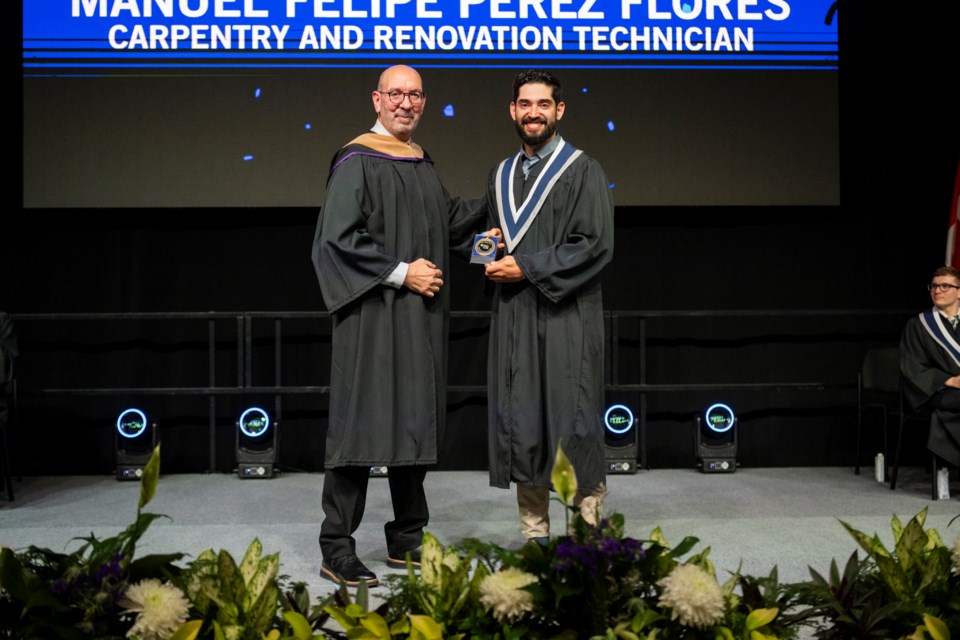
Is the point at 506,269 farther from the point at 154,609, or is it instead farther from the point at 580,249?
the point at 154,609

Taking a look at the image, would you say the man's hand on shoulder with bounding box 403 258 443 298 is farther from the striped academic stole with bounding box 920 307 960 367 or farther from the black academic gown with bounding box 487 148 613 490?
the striped academic stole with bounding box 920 307 960 367

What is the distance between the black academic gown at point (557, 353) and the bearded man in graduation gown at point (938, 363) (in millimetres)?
2326

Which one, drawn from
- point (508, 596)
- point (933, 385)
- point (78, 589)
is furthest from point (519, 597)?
point (933, 385)

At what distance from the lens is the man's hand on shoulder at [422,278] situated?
10.2ft

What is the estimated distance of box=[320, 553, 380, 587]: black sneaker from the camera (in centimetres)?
301

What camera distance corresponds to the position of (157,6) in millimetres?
5281

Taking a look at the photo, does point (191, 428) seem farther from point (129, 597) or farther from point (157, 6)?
point (129, 597)

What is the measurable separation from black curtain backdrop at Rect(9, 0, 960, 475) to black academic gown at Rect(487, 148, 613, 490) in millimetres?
2320

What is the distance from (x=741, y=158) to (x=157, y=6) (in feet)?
10.7

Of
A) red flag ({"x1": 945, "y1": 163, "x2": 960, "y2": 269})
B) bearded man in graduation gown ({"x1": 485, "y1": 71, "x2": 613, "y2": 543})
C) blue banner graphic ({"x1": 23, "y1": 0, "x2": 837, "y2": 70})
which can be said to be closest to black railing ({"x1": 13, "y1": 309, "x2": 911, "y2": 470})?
red flag ({"x1": 945, "y1": 163, "x2": 960, "y2": 269})

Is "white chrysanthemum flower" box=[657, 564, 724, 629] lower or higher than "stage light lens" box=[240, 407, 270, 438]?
higher

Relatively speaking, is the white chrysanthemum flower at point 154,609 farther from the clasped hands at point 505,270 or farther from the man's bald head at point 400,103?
the man's bald head at point 400,103

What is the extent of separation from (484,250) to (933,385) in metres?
2.78

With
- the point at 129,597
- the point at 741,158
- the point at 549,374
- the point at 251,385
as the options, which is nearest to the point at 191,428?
the point at 251,385
